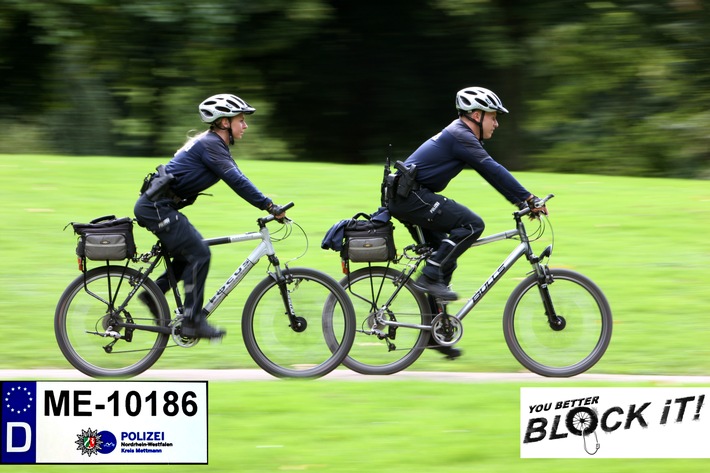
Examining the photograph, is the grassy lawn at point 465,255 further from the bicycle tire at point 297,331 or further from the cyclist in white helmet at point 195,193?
the cyclist in white helmet at point 195,193

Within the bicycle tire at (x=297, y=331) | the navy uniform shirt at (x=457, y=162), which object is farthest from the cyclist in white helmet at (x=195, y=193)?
the navy uniform shirt at (x=457, y=162)

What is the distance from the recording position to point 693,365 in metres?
8.12

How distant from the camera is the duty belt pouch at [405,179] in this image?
24.8ft

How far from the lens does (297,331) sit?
7668 mm

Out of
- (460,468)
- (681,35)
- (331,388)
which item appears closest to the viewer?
(460,468)

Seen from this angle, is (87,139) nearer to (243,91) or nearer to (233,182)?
(243,91)

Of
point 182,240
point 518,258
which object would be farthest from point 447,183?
point 182,240

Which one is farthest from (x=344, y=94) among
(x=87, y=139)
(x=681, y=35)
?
(x=681, y=35)

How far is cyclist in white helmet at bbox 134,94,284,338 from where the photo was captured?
24.1 feet

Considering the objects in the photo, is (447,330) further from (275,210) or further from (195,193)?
(195,193)

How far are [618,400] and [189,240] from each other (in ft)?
9.58

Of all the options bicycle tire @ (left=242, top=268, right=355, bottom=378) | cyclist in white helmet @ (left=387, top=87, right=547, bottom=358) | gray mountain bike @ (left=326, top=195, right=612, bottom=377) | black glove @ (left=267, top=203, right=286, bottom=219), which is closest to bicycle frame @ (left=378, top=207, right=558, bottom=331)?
gray mountain bike @ (left=326, top=195, right=612, bottom=377)

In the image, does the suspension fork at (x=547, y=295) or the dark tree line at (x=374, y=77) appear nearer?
the suspension fork at (x=547, y=295)

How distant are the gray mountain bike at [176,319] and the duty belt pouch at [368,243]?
246 millimetres
